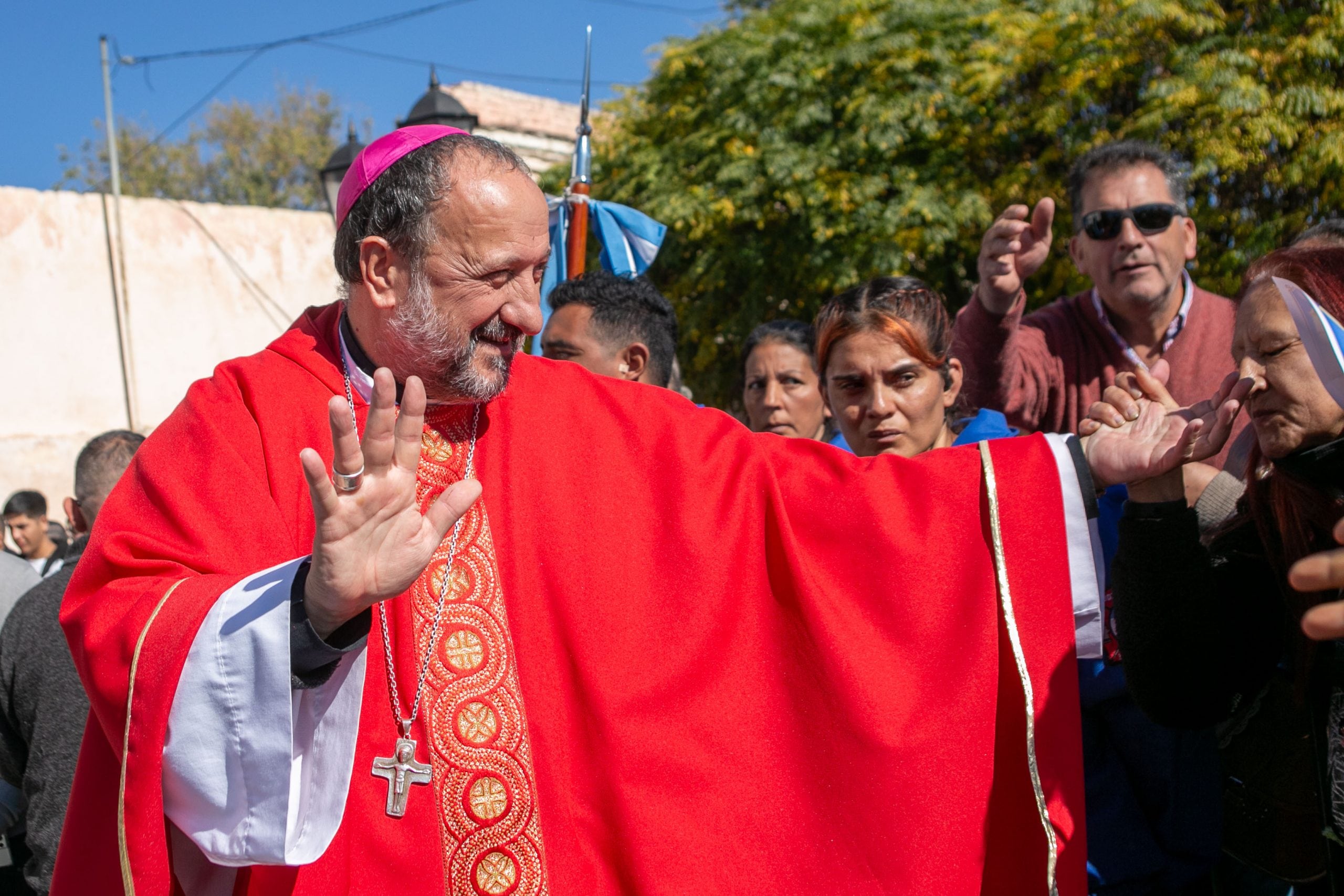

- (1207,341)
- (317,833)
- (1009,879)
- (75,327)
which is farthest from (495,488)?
(75,327)

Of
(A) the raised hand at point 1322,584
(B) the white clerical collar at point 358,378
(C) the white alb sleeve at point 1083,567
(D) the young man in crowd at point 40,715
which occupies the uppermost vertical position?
(B) the white clerical collar at point 358,378

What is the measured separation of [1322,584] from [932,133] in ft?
27.7

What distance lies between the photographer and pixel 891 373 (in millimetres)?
3475

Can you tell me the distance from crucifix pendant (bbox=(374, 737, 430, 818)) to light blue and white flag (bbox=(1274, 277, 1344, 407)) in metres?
1.80

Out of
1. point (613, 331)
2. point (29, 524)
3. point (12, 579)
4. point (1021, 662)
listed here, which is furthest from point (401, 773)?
point (29, 524)

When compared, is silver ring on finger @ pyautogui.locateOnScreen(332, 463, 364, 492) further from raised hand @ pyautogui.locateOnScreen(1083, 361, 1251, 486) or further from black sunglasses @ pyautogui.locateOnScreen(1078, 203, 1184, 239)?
black sunglasses @ pyautogui.locateOnScreen(1078, 203, 1184, 239)

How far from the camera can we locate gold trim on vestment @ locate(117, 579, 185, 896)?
212 centimetres

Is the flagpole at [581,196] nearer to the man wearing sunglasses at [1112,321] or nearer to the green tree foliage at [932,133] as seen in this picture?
the man wearing sunglasses at [1112,321]

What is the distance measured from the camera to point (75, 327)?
13.6 meters

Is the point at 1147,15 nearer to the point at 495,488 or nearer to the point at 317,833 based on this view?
the point at 495,488

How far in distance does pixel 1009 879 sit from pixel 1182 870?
1.71ft

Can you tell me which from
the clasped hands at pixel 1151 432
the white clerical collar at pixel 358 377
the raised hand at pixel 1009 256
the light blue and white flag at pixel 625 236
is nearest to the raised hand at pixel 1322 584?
the clasped hands at pixel 1151 432

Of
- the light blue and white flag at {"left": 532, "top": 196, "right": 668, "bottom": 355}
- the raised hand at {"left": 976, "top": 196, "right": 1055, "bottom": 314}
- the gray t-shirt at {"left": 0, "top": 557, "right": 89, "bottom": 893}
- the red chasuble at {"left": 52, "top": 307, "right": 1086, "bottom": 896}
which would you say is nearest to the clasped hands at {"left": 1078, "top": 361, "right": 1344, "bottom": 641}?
the red chasuble at {"left": 52, "top": 307, "right": 1086, "bottom": 896}

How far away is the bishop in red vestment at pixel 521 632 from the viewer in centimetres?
214
